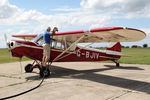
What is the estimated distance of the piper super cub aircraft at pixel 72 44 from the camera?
7078 millimetres

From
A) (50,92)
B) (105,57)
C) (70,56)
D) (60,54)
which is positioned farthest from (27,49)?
(105,57)

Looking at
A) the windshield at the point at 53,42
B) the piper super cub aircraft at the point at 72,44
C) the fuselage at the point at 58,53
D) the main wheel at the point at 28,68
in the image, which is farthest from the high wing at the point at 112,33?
the main wheel at the point at 28,68

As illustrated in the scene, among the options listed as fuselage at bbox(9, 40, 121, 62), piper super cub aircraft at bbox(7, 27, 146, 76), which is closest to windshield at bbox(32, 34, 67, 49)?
piper super cub aircraft at bbox(7, 27, 146, 76)

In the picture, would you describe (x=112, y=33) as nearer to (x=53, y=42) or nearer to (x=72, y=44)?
(x=72, y=44)

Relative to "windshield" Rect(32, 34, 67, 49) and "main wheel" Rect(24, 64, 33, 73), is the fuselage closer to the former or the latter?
"windshield" Rect(32, 34, 67, 49)

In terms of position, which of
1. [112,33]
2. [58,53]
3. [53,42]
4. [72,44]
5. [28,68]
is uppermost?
[112,33]

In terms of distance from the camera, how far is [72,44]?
8.46 m

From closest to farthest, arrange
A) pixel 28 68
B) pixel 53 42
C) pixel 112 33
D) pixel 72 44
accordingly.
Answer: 1. pixel 112 33
2. pixel 72 44
3. pixel 53 42
4. pixel 28 68

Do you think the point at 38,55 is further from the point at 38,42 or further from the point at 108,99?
the point at 108,99

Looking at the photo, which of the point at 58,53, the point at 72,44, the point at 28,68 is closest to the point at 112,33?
the point at 72,44

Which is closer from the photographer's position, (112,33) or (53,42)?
(112,33)

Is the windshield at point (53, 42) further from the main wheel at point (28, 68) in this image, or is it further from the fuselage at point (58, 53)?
the main wheel at point (28, 68)

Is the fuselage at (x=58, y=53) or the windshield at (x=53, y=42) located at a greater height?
the windshield at (x=53, y=42)

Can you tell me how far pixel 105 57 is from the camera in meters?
12.4
